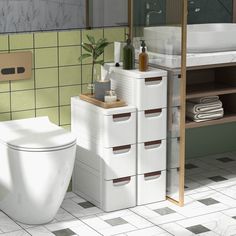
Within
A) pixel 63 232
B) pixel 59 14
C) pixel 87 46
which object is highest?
pixel 59 14

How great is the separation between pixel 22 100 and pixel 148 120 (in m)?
0.72

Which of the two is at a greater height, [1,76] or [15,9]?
[15,9]

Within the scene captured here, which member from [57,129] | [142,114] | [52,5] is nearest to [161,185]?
[142,114]

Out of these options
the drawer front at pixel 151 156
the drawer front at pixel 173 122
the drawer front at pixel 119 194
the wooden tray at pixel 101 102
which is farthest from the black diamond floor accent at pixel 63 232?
the drawer front at pixel 173 122

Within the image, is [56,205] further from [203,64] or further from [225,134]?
[225,134]

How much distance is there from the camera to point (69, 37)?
3.91 metres

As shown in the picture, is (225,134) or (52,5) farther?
(225,134)

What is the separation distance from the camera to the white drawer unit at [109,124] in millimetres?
3654

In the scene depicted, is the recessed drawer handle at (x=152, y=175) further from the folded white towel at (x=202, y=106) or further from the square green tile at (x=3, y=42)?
the square green tile at (x=3, y=42)

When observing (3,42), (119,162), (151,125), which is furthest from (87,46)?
→ (119,162)

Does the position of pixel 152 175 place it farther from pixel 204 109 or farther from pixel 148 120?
pixel 204 109

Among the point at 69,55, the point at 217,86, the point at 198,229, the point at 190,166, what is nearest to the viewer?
the point at 198,229

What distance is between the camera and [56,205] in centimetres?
358

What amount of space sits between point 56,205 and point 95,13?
1.17 metres
